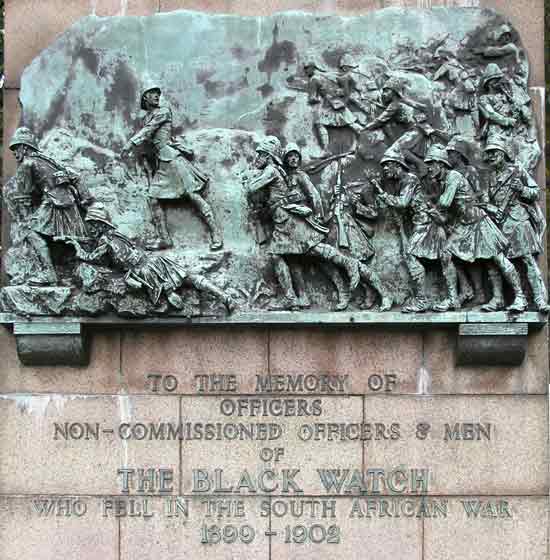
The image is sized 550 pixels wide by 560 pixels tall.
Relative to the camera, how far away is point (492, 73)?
1253 centimetres

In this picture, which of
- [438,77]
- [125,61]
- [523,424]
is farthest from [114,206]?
[523,424]

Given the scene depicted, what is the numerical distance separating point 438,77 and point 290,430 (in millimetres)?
3947

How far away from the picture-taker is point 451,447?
12.4 metres

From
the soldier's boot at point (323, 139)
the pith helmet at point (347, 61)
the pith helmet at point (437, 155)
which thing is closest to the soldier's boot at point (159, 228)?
the soldier's boot at point (323, 139)

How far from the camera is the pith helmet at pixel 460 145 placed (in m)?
12.6

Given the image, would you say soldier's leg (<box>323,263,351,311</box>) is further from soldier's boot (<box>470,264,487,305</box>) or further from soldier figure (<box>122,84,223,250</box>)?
soldier's boot (<box>470,264,487,305</box>)

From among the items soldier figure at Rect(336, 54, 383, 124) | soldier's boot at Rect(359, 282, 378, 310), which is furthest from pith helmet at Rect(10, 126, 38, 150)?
soldier's boot at Rect(359, 282, 378, 310)

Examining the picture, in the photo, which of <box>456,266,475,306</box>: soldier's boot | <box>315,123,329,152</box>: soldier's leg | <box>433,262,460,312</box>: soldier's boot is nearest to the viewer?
<box>433,262,460,312</box>: soldier's boot

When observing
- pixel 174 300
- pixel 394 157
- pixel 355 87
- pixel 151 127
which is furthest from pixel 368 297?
pixel 151 127

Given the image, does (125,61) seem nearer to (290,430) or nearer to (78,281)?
(78,281)

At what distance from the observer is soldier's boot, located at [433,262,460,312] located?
40.2 feet

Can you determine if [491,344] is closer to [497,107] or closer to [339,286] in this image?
[339,286]

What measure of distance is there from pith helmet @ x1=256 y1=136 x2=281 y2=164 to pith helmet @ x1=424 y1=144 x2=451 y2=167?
1.49 metres

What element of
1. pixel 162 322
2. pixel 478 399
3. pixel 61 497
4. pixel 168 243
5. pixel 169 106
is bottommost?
pixel 61 497
